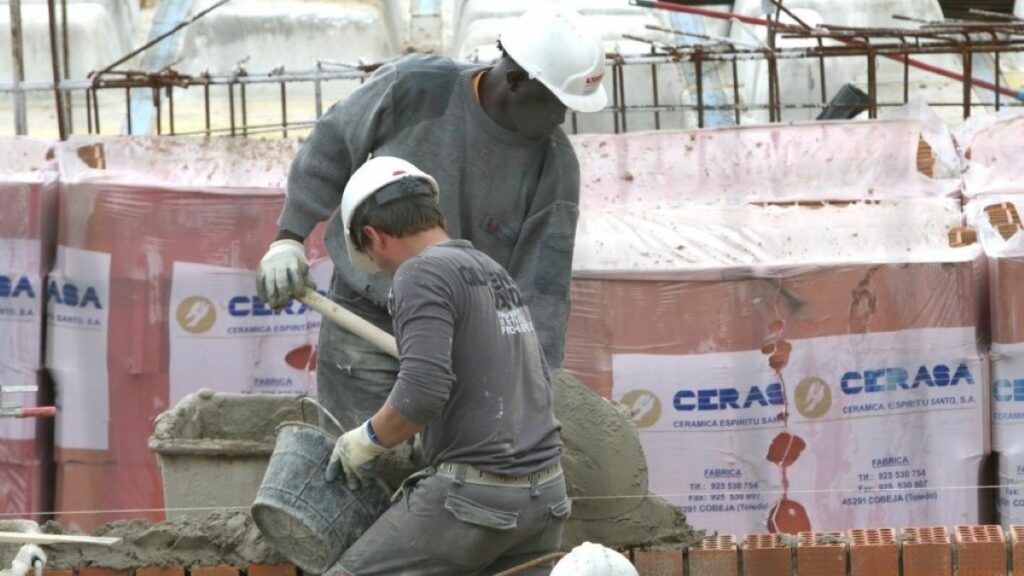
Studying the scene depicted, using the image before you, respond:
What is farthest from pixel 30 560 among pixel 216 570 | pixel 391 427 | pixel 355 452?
pixel 391 427

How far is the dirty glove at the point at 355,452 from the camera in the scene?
4898 mm

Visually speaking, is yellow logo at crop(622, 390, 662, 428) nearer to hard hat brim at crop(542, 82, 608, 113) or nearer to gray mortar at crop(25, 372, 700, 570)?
gray mortar at crop(25, 372, 700, 570)

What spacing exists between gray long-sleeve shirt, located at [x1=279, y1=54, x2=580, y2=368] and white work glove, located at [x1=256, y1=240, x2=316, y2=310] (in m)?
0.18

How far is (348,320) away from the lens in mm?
5648

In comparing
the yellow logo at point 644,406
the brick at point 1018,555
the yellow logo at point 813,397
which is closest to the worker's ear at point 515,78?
the brick at point 1018,555

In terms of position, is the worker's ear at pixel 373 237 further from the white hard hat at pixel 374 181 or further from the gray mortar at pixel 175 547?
the gray mortar at pixel 175 547

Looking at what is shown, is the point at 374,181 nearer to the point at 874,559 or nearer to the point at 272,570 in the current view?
the point at 272,570

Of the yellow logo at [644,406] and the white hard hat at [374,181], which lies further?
the yellow logo at [644,406]

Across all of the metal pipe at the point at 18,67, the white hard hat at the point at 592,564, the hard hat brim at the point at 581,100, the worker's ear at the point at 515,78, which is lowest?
the white hard hat at the point at 592,564

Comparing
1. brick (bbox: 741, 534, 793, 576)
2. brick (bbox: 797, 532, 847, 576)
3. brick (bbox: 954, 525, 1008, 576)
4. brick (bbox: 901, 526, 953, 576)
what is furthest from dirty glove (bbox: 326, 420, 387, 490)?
brick (bbox: 954, 525, 1008, 576)

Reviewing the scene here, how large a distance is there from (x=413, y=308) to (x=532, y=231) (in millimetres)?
1255

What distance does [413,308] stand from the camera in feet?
15.1

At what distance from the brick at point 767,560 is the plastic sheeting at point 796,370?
2.95m

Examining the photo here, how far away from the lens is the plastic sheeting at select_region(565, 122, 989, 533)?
9.05 meters
